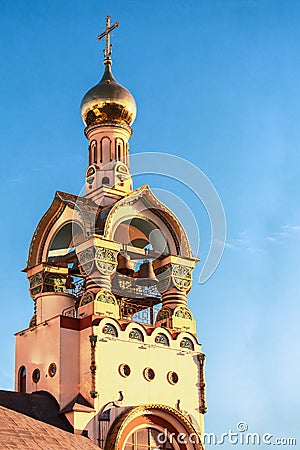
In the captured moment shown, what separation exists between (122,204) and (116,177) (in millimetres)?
1589

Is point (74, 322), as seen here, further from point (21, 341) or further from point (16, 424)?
point (16, 424)

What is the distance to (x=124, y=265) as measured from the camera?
82.0ft

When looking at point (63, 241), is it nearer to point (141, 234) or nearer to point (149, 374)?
point (141, 234)

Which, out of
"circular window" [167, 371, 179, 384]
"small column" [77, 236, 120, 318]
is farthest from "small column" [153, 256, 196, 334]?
"small column" [77, 236, 120, 318]

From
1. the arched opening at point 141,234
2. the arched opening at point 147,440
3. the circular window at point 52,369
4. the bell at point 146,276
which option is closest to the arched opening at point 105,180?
the arched opening at point 141,234

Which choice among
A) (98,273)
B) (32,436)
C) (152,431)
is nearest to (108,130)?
(98,273)

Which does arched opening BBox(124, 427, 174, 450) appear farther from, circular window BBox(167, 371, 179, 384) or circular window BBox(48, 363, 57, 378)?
circular window BBox(48, 363, 57, 378)

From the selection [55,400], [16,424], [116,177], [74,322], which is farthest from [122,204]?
[16,424]

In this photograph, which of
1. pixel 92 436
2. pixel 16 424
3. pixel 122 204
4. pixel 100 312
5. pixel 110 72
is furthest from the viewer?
pixel 110 72

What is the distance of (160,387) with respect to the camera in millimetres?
23125

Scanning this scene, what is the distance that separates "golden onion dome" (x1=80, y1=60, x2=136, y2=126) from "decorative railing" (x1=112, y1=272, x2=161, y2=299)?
172 inches

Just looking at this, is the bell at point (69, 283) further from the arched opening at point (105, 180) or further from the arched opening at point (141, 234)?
the arched opening at point (105, 180)

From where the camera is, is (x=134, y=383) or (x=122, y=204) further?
(x=122, y=204)

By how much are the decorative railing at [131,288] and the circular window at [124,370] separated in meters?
2.60
